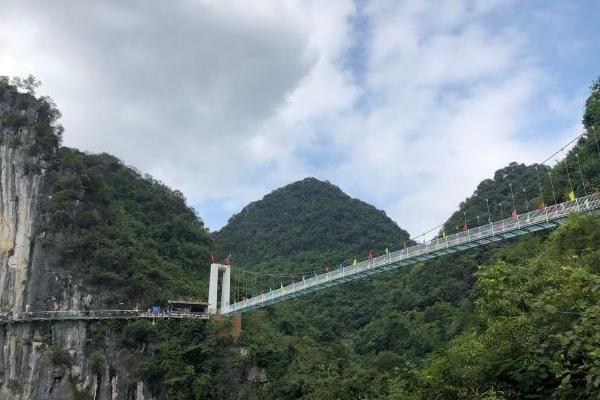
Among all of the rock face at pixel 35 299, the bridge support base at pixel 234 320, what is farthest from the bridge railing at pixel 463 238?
the rock face at pixel 35 299

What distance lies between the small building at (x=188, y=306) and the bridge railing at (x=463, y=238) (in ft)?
3.92

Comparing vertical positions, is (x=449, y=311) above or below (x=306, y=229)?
below

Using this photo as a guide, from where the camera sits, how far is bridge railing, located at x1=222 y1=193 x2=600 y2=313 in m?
17.1

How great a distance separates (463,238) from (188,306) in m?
14.7

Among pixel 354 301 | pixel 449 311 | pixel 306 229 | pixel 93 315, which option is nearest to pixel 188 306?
pixel 93 315

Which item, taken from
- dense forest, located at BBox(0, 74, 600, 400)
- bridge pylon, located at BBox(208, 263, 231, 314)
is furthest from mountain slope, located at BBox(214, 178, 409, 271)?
bridge pylon, located at BBox(208, 263, 231, 314)

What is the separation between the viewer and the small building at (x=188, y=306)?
1089 inches

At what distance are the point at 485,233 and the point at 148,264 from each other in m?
18.7

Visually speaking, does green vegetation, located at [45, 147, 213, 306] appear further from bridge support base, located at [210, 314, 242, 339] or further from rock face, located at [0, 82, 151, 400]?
bridge support base, located at [210, 314, 242, 339]

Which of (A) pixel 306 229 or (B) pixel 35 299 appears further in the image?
(A) pixel 306 229

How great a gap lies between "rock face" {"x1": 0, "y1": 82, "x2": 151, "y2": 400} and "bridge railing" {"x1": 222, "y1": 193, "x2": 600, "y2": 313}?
6.72 meters

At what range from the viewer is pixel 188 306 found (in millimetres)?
28203

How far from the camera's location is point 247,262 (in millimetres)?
53688

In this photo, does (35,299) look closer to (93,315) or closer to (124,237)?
(93,315)
